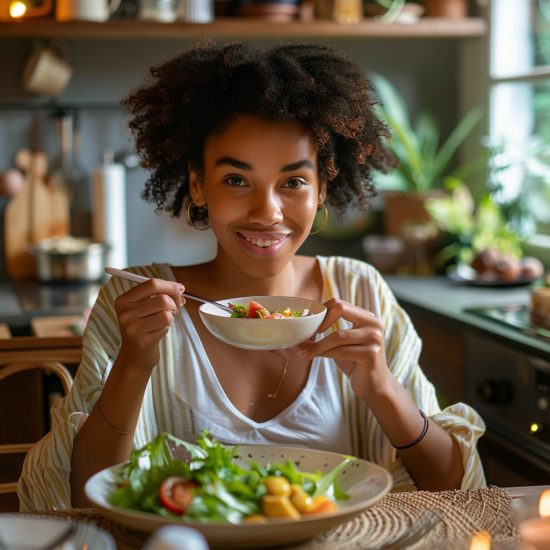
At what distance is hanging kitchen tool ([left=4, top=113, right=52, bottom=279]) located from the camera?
2783 mm

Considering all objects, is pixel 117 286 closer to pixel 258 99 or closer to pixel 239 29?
pixel 258 99

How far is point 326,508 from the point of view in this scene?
2.46 ft

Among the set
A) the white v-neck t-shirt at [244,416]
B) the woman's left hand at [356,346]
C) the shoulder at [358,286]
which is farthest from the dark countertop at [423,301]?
the woman's left hand at [356,346]

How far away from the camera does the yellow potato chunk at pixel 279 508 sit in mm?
721

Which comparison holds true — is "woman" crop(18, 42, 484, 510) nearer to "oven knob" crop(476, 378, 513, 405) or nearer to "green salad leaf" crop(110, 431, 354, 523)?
"green salad leaf" crop(110, 431, 354, 523)

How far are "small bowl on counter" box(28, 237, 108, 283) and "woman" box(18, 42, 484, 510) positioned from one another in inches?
48.4

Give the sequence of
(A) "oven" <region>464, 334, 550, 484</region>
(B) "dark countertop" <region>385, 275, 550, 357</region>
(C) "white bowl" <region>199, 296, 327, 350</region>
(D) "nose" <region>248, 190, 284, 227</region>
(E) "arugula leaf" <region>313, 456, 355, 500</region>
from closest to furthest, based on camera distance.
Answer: (E) "arugula leaf" <region>313, 456, 355, 500</region>
(C) "white bowl" <region>199, 296, 327, 350</region>
(D) "nose" <region>248, 190, 284, 227</region>
(A) "oven" <region>464, 334, 550, 484</region>
(B) "dark countertop" <region>385, 275, 550, 357</region>

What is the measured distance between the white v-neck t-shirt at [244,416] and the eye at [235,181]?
276 mm

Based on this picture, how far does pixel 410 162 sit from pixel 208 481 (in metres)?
2.34

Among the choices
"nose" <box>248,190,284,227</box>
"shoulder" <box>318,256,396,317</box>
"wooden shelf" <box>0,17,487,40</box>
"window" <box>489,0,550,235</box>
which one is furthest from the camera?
"window" <box>489,0,550,235</box>

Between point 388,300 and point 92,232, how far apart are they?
1769 millimetres

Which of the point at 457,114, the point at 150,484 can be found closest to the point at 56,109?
the point at 457,114

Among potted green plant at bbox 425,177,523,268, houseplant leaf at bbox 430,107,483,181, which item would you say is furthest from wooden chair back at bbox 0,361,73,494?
houseplant leaf at bbox 430,107,483,181

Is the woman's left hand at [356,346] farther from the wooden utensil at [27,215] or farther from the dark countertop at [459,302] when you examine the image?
the wooden utensil at [27,215]
